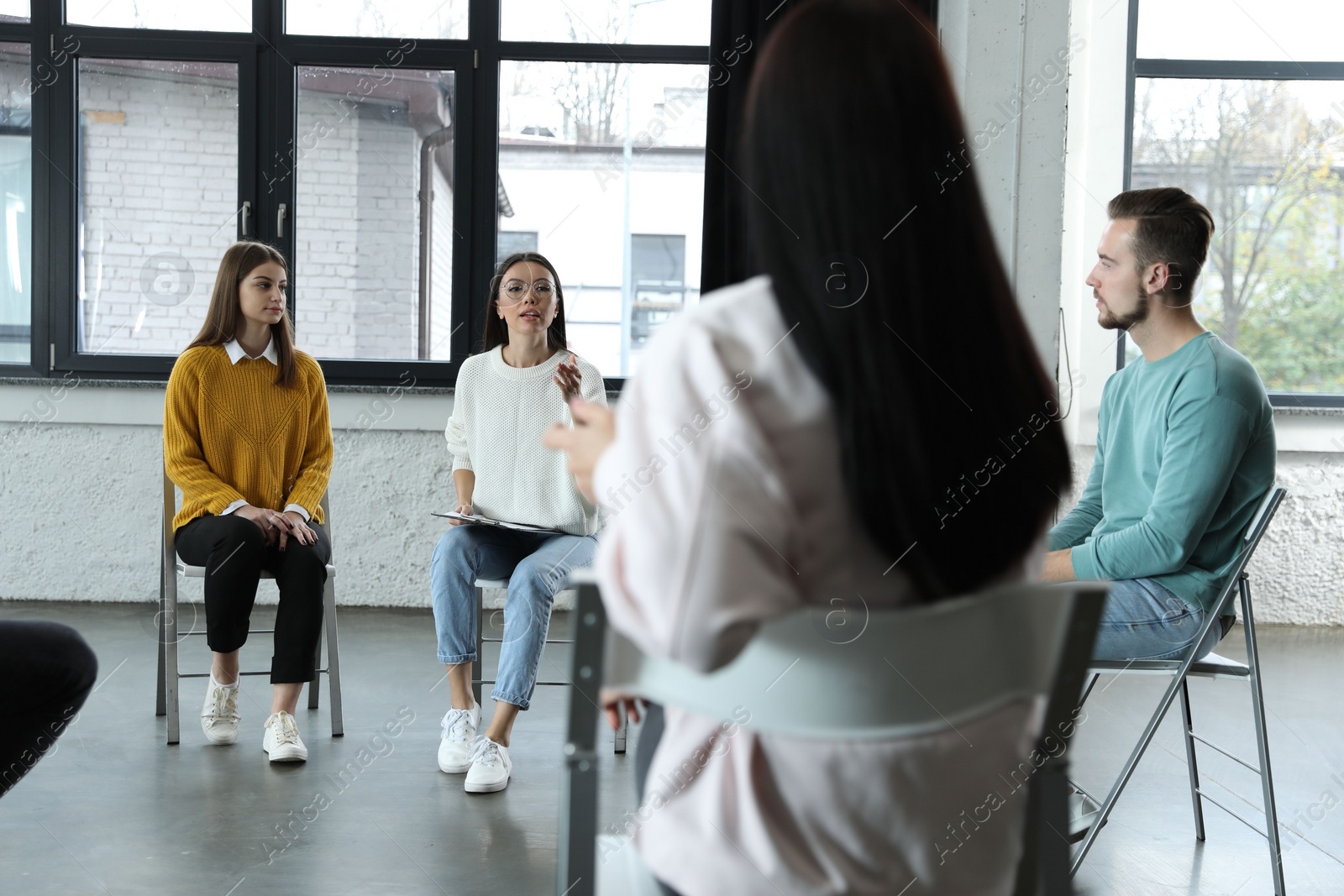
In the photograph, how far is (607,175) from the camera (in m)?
4.17

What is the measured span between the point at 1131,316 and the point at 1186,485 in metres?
0.38

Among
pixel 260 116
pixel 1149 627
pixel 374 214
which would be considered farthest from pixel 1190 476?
pixel 260 116

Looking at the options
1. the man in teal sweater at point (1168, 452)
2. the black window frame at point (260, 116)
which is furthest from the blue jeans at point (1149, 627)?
the black window frame at point (260, 116)

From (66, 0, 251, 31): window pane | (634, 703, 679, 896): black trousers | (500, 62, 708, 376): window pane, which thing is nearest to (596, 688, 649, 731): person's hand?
(634, 703, 679, 896): black trousers

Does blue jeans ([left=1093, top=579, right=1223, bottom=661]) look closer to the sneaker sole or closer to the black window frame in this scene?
the sneaker sole

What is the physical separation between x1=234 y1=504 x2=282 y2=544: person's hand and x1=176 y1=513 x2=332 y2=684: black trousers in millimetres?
Answer: 17

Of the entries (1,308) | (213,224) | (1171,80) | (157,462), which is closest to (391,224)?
(213,224)

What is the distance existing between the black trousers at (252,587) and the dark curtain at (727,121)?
197 centimetres

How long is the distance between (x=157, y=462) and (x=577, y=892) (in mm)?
3644

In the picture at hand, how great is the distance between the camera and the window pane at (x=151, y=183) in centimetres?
405

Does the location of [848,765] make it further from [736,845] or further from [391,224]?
[391,224]

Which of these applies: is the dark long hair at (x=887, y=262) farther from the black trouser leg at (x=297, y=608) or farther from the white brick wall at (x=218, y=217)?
the white brick wall at (x=218, y=217)

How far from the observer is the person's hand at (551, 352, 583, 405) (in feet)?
8.62

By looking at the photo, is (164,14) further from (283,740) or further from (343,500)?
(283,740)
